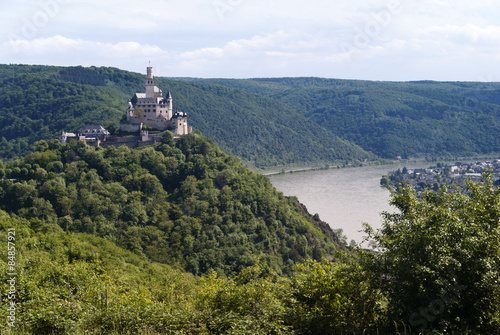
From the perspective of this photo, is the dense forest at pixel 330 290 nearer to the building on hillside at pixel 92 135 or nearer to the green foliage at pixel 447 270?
the green foliage at pixel 447 270

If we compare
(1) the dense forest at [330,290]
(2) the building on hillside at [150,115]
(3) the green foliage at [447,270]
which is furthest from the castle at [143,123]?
(3) the green foliage at [447,270]

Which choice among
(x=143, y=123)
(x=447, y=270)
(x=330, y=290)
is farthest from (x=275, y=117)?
(x=447, y=270)

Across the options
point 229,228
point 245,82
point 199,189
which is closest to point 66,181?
point 199,189

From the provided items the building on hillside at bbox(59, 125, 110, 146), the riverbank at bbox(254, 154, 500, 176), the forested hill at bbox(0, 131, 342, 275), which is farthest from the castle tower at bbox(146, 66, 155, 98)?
the riverbank at bbox(254, 154, 500, 176)

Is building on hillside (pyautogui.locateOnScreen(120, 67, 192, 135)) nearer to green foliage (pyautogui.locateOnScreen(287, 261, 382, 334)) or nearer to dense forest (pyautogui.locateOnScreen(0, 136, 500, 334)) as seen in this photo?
dense forest (pyautogui.locateOnScreen(0, 136, 500, 334))

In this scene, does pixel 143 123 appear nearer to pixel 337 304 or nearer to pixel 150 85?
pixel 150 85

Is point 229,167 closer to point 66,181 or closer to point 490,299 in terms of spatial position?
point 66,181
